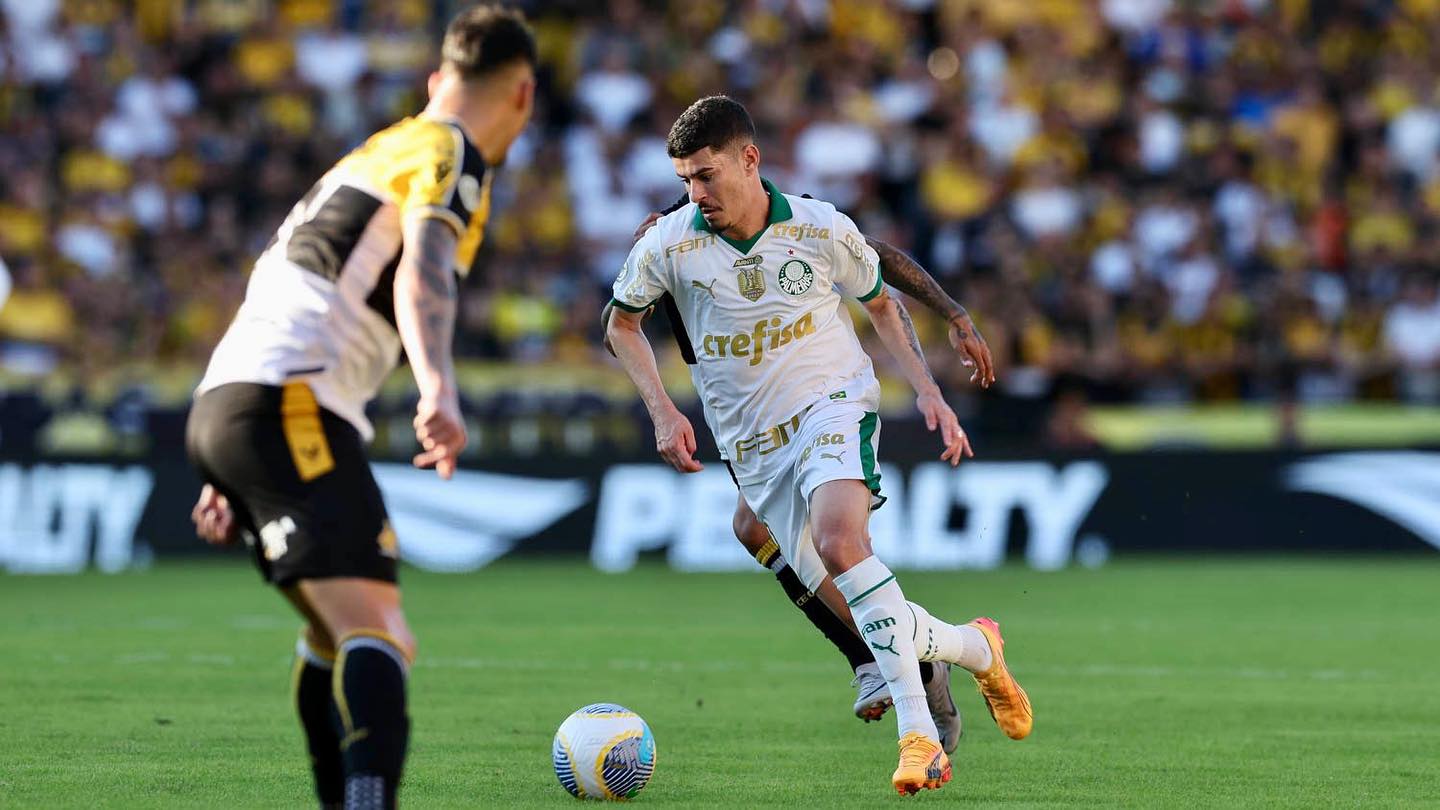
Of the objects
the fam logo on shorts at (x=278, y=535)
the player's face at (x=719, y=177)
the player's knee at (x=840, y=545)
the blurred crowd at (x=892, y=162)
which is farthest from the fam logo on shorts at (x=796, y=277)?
the blurred crowd at (x=892, y=162)

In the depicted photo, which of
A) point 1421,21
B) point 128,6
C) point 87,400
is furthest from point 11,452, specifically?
point 1421,21

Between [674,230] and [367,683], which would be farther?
[674,230]

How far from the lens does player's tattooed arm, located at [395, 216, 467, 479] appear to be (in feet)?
15.8

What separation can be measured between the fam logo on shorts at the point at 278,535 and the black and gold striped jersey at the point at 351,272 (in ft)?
1.04

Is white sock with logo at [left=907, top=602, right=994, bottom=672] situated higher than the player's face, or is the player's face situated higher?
the player's face

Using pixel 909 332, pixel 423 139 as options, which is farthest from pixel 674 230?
pixel 423 139

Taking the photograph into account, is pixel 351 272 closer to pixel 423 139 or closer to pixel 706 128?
pixel 423 139

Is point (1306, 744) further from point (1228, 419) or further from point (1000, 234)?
point (1000, 234)

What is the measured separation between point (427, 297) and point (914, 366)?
3.12m

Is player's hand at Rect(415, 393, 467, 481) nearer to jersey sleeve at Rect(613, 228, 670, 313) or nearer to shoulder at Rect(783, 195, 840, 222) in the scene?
jersey sleeve at Rect(613, 228, 670, 313)

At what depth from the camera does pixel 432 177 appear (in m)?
5.03

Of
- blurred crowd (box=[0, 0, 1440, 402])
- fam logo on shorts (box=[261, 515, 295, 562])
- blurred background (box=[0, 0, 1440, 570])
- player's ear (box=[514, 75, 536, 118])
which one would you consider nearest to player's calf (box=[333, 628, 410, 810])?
fam logo on shorts (box=[261, 515, 295, 562])

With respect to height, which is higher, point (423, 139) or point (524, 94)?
point (524, 94)

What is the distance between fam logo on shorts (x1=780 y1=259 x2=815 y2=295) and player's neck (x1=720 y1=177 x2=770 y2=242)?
0.55 ft
